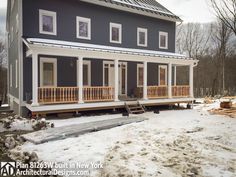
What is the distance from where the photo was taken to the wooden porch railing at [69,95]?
11.0 m

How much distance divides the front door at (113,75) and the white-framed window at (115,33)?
4.97 feet

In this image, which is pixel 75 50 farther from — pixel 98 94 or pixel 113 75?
pixel 113 75

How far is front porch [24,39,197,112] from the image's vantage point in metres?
10.8

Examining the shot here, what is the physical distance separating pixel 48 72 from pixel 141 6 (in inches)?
321

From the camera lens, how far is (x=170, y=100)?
15359mm

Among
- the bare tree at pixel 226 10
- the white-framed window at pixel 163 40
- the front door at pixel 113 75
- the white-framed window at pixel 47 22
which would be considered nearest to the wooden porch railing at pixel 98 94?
the front door at pixel 113 75

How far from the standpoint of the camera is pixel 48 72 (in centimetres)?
1289

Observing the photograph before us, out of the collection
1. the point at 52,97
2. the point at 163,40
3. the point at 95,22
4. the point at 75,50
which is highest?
the point at 95,22

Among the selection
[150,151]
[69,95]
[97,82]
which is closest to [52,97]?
[69,95]

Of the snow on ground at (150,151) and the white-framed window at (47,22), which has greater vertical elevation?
the white-framed window at (47,22)

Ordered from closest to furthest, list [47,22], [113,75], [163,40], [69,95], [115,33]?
[69,95] < [47,22] < [113,75] < [115,33] < [163,40]

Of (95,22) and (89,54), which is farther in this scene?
(95,22)

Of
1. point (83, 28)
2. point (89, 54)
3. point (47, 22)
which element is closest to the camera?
point (89, 54)

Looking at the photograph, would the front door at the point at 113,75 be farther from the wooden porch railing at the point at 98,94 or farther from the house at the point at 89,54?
the wooden porch railing at the point at 98,94
